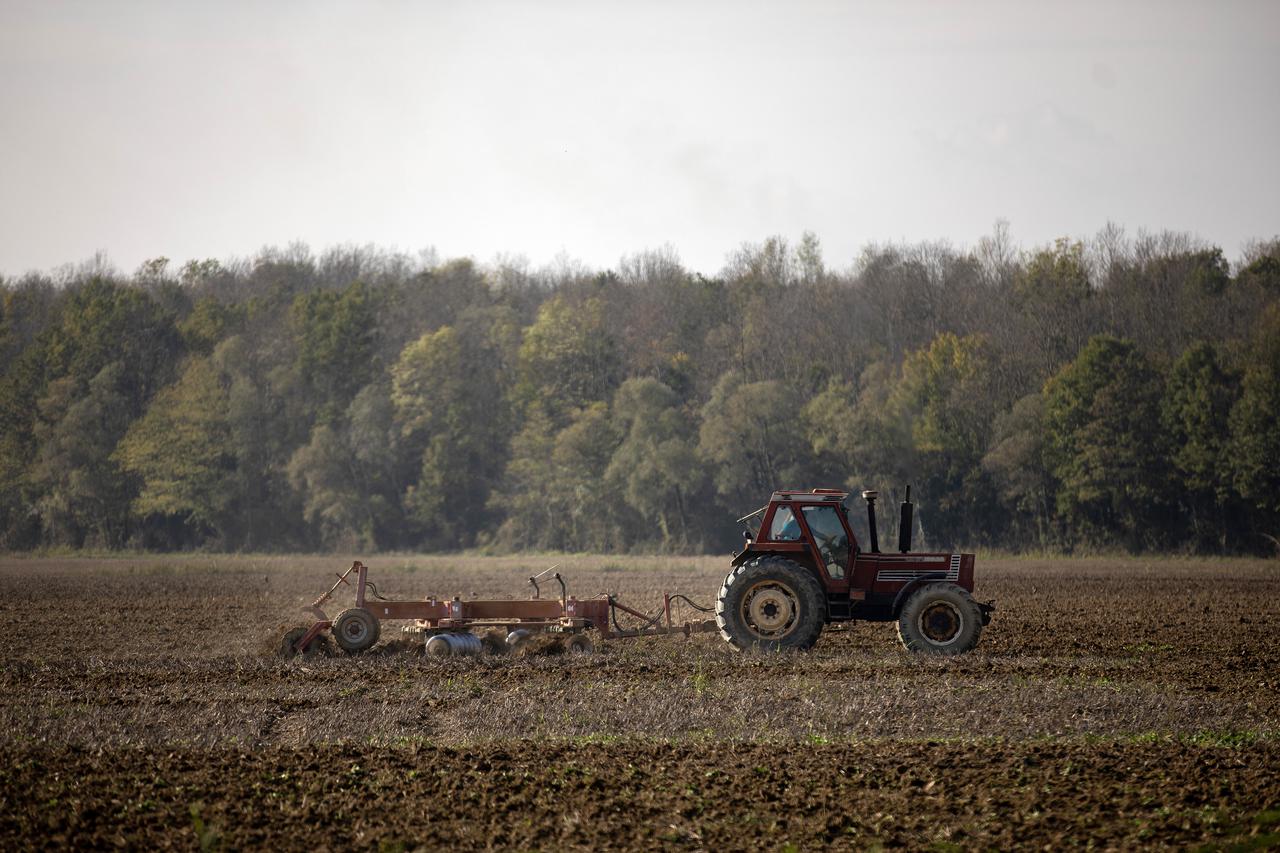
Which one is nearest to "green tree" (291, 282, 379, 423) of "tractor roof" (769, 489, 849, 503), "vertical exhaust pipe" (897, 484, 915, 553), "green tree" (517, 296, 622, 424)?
"green tree" (517, 296, 622, 424)

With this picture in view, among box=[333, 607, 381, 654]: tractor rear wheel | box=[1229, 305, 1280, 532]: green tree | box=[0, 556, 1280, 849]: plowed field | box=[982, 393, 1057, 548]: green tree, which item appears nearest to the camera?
box=[0, 556, 1280, 849]: plowed field

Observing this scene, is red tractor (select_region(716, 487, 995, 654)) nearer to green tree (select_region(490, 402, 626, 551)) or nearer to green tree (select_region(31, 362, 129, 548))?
green tree (select_region(490, 402, 626, 551))

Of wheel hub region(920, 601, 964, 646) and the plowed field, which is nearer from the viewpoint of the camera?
the plowed field

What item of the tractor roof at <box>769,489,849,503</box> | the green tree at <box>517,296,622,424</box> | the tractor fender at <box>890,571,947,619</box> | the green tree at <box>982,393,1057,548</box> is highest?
the green tree at <box>517,296,622,424</box>

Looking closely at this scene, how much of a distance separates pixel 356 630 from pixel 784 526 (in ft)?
18.7

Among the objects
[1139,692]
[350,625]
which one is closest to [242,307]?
[350,625]

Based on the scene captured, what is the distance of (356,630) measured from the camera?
1622 cm

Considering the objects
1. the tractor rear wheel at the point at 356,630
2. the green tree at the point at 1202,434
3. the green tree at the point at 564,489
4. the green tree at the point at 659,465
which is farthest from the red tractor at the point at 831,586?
the green tree at the point at 564,489

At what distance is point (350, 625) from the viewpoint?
16.2m

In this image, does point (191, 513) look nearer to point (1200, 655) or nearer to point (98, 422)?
point (98, 422)

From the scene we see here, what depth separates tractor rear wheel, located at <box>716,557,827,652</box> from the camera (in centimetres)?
1598

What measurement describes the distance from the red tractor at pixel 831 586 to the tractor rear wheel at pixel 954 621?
0.01m

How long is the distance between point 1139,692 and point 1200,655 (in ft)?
12.7

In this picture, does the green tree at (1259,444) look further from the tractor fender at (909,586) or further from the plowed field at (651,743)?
the tractor fender at (909,586)
